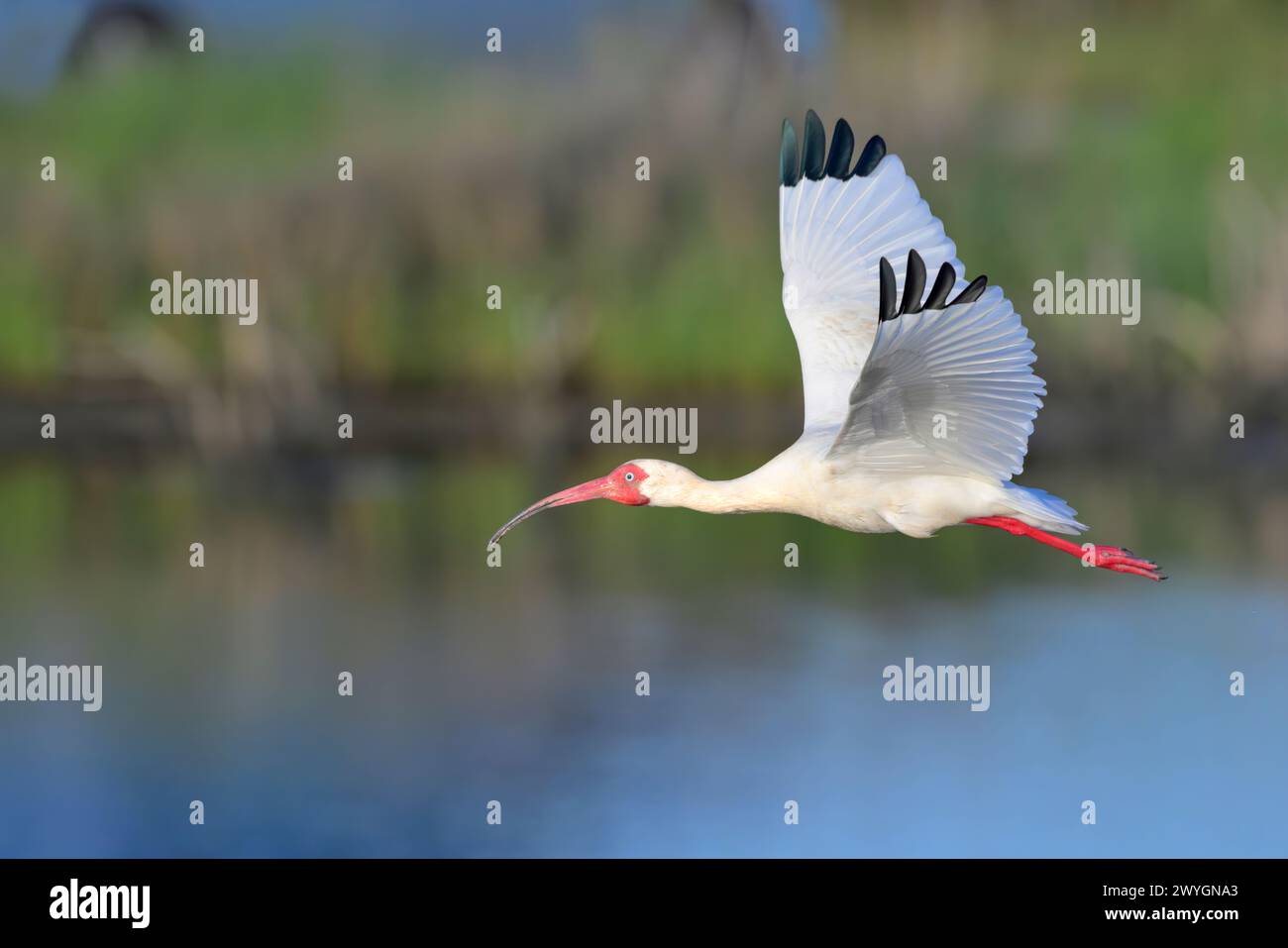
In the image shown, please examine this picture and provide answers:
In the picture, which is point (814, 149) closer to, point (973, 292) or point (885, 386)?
point (885, 386)

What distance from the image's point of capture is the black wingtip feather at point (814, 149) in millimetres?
8898

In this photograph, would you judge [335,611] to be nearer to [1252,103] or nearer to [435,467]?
[435,467]

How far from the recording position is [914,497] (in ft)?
25.9

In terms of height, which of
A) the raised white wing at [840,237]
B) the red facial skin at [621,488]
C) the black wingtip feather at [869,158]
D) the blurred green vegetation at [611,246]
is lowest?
the red facial skin at [621,488]

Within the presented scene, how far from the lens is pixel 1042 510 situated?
7.80 meters

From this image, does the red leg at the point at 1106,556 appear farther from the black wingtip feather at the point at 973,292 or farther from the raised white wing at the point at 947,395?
the black wingtip feather at the point at 973,292

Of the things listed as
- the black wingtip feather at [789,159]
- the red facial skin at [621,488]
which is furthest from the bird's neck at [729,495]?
the black wingtip feather at [789,159]

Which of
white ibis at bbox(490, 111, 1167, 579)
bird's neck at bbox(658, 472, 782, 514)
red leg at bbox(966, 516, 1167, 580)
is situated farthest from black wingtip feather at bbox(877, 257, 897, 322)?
red leg at bbox(966, 516, 1167, 580)

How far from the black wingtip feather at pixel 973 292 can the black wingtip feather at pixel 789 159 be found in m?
2.47

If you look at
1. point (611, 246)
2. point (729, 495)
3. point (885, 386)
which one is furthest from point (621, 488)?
point (611, 246)

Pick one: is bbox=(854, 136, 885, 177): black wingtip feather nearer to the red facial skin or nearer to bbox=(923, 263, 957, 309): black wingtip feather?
the red facial skin

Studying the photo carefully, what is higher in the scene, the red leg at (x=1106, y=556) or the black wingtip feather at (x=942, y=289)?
the black wingtip feather at (x=942, y=289)

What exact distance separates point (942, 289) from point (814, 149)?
2.50m

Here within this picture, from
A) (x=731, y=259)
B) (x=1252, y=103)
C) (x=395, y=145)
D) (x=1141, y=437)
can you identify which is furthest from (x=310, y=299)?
(x=1252, y=103)
